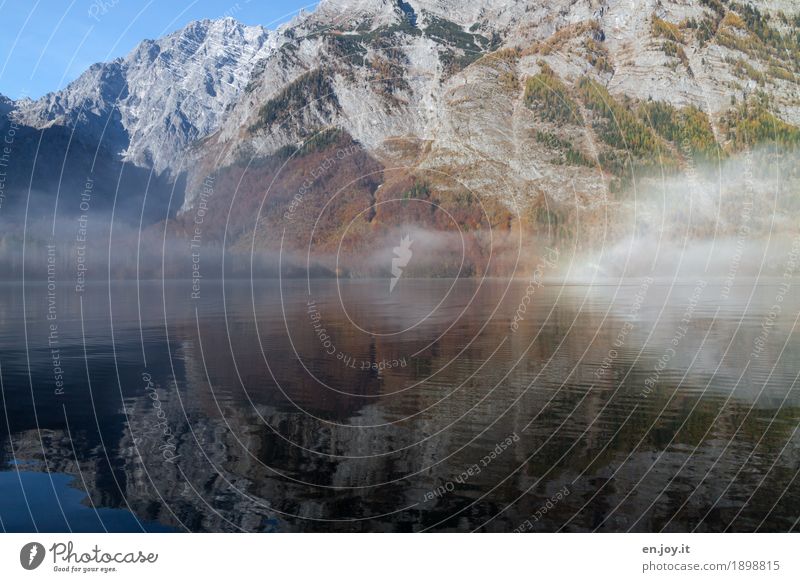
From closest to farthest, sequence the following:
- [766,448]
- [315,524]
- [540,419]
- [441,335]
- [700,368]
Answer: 1. [315,524]
2. [766,448]
3. [540,419]
4. [700,368]
5. [441,335]

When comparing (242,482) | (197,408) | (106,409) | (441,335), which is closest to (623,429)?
(242,482)

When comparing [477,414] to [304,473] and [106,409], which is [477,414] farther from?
[106,409]

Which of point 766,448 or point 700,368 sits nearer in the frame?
point 766,448

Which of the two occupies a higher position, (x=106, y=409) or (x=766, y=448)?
(x=106, y=409)

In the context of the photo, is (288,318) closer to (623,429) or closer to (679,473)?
(623,429)

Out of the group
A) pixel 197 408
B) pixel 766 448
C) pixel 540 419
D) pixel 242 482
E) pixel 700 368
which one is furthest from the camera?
pixel 700 368

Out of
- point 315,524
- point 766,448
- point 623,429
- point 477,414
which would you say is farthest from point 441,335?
point 315,524
